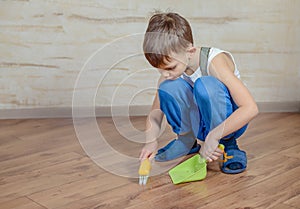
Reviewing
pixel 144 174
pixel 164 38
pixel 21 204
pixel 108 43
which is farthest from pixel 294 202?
pixel 108 43

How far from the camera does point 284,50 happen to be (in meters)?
1.99

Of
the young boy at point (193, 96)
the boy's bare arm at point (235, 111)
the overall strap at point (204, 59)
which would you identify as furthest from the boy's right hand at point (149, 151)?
the overall strap at point (204, 59)

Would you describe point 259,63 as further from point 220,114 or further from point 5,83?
→ point 5,83

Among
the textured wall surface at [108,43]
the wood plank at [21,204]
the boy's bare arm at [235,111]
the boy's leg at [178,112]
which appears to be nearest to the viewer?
the wood plank at [21,204]

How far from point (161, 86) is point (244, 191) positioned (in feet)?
1.27

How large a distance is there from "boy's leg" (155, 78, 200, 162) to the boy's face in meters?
0.10

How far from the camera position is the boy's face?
1196 mm

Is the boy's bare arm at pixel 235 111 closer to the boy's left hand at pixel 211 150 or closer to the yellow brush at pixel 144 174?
the boy's left hand at pixel 211 150

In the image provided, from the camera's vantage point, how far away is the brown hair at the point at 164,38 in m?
1.17

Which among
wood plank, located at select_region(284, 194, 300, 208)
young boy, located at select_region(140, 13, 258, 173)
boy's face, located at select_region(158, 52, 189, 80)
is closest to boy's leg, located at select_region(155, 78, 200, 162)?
young boy, located at select_region(140, 13, 258, 173)

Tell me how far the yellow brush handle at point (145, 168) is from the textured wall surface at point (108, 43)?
0.59 metres

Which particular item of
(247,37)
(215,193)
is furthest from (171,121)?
(247,37)

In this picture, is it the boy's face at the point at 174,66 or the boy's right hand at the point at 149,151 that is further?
the boy's right hand at the point at 149,151

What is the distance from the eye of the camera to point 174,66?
1.21m
